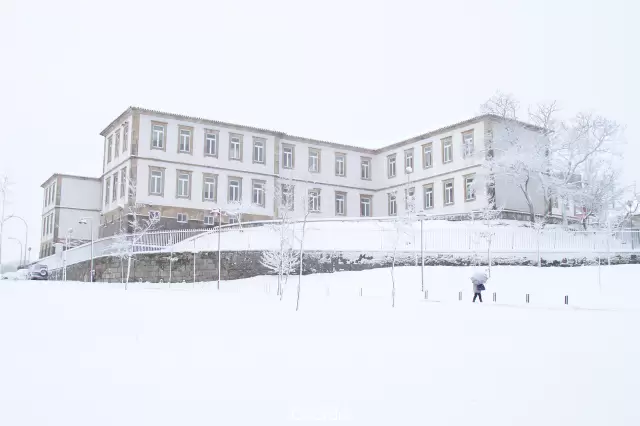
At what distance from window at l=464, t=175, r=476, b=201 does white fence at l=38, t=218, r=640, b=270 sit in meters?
4.28

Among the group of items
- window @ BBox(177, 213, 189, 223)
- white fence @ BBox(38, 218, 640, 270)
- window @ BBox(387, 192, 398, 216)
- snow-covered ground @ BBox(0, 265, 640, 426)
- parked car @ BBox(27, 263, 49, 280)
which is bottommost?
snow-covered ground @ BBox(0, 265, 640, 426)

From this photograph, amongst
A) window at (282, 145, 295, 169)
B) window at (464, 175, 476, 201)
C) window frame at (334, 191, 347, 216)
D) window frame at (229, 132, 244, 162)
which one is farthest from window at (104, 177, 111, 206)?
window at (464, 175, 476, 201)

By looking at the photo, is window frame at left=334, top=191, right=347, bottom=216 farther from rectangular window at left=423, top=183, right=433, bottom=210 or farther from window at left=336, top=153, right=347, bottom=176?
rectangular window at left=423, top=183, right=433, bottom=210

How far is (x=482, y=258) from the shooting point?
103 ft

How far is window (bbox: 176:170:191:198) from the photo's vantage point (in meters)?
41.2

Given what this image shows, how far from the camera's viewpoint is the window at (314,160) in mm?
47094

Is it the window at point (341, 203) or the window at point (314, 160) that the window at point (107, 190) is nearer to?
the window at point (314, 160)

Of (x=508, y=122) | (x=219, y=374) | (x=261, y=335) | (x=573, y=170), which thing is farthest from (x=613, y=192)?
(x=219, y=374)

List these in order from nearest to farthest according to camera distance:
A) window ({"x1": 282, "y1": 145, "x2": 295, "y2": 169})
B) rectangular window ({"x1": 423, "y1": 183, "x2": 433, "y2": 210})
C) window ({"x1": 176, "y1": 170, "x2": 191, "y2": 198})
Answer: window ({"x1": 176, "y1": 170, "x2": 191, "y2": 198}) → rectangular window ({"x1": 423, "y1": 183, "x2": 433, "y2": 210}) → window ({"x1": 282, "y1": 145, "x2": 295, "y2": 169})

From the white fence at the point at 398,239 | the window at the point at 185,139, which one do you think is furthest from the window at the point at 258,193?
the white fence at the point at 398,239

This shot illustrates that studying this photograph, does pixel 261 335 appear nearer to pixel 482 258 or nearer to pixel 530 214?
pixel 482 258

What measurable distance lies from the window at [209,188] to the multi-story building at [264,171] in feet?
0.23

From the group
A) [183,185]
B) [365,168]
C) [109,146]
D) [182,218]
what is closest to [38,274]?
[109,146]

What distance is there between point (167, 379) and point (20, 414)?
6.36 ft
